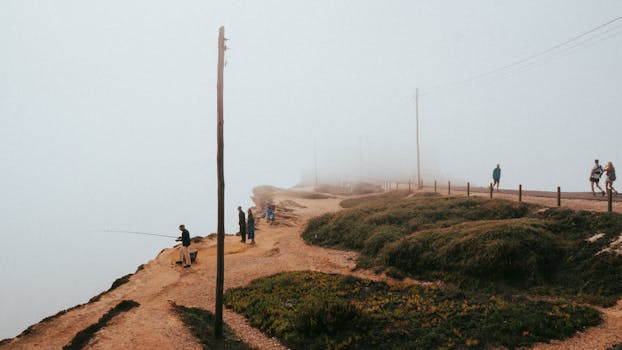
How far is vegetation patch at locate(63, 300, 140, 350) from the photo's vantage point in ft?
36.8

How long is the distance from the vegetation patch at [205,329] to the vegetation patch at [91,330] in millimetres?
1877

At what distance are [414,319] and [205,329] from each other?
23.7 ft

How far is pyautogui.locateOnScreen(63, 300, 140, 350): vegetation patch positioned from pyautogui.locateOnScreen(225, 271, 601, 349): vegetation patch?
4389mm

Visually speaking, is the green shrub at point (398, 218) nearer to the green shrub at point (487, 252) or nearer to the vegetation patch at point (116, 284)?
the green shrub at point (487, 252)

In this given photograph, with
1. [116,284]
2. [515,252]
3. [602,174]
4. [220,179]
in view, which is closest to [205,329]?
[220,179]

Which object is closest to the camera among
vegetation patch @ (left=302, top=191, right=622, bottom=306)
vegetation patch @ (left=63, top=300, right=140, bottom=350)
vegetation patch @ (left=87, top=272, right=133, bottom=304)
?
vegetation patch @ (left=63, top=300, right=140, bottom=350)

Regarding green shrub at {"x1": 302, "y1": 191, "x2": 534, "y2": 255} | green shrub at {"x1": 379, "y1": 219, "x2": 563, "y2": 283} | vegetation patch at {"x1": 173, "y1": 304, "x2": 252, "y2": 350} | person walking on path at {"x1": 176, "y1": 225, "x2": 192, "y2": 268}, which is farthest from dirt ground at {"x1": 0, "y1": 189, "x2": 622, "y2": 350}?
green shrub at {"x1": 379, "y1": 219, "x2": 563, "y2": 283}

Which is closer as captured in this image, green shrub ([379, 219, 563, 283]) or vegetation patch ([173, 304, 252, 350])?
vegetation patch ([173, 304, 252, 350])

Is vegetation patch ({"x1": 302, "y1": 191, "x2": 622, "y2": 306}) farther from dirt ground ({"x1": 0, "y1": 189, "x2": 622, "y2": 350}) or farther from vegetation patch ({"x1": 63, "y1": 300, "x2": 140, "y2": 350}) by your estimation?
vegetation patch ({"x1": 63, "y1": 300, "x2": 140, "y2": 350})

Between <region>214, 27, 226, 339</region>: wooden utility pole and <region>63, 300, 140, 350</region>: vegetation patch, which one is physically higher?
<region>214, 27, 226, 339</region>: wooden utility pole

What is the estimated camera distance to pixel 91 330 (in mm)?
12320

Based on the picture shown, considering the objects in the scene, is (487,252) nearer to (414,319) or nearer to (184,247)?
(414,319)

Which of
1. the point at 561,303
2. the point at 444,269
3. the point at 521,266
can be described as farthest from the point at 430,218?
the point at 561,303

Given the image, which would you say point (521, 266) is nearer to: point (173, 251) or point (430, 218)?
point (430, 218)
